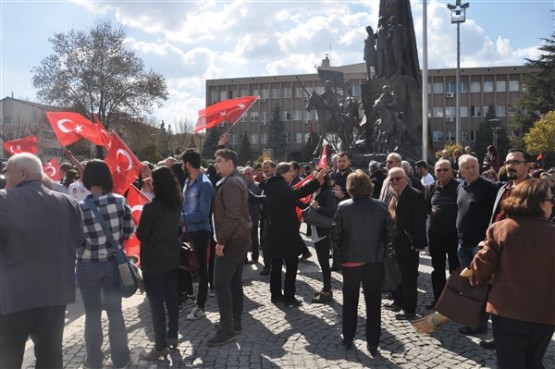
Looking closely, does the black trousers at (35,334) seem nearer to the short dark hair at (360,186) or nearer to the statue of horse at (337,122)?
the short dark hair at (360,186)

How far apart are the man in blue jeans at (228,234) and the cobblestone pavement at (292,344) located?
10.2 inches

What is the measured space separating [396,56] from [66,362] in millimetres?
21858

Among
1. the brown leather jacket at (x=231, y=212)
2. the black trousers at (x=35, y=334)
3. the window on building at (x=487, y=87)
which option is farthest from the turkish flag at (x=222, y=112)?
the window on building at (x=487, y=87)

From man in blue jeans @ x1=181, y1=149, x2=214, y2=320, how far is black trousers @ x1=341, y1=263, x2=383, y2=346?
6.50 ft

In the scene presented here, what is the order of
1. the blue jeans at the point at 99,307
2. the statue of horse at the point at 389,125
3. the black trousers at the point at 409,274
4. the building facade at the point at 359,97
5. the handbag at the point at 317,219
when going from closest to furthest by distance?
the blue jeans at the point at 99,307, the black trousers at the point at 409,274, the handbag at the point at 317,219, the statue of horse at the point at 389,125, the building facade at the point at 359,97

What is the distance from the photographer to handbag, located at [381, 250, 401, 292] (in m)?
5.38

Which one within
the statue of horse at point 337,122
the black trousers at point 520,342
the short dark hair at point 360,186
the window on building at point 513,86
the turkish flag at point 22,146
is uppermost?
the window on building at point 513,86

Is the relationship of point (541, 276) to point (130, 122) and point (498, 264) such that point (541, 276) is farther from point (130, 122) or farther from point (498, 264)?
point (130, 122)

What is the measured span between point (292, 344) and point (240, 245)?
1.20m

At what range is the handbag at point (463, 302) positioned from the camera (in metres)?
3.75

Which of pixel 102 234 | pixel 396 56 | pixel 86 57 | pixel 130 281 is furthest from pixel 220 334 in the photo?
pixel 86 57

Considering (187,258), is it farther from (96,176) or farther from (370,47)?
(370,47)

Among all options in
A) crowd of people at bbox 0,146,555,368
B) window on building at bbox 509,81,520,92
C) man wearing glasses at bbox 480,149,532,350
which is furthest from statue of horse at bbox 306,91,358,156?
window on building at bbox 509,81,520,92

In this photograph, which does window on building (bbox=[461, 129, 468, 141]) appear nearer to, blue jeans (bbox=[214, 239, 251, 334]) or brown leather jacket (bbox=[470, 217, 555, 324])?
blue jeans (bbox=[214, 239, 251, 334])
